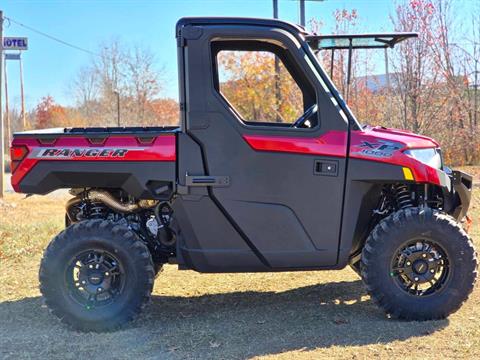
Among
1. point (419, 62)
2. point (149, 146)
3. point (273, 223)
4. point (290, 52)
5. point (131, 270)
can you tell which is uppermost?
point (419, 62)

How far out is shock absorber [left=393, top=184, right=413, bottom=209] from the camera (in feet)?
14.3

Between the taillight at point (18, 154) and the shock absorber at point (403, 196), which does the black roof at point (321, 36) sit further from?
the taillight at point (18, 154)

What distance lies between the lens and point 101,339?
155 inches

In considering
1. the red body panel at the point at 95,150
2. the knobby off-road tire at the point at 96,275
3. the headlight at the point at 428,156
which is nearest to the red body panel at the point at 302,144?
the headlight at the point at 428,156

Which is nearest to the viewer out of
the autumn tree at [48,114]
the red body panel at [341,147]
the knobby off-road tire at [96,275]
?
the red body panel at [341,147]

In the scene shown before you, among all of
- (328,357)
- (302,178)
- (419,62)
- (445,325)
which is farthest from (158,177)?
(419,62)

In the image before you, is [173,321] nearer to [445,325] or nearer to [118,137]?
[118,137]

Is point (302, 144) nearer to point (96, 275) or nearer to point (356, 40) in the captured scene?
point (356, 40)

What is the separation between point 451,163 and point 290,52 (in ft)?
46.3

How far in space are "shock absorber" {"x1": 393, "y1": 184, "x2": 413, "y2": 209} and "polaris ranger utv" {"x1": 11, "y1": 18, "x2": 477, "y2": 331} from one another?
0.14 meters

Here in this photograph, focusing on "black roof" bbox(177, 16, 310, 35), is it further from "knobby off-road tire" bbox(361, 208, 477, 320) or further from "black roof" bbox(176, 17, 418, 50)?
"knobby off-road tire" bbox(361, 208, 477, 320)

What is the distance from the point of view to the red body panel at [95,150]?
13.3ft

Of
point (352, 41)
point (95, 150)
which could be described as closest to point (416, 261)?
point (352, 41)

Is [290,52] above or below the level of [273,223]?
above
